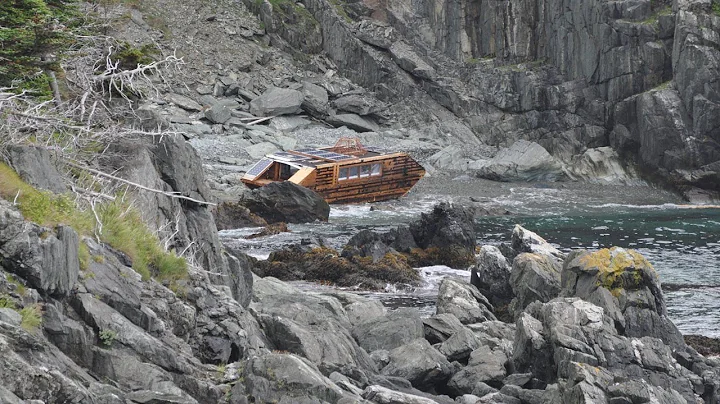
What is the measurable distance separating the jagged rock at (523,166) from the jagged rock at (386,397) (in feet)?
161

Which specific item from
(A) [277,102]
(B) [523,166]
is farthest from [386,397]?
(A) [277,102]

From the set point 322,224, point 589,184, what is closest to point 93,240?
point 322,224

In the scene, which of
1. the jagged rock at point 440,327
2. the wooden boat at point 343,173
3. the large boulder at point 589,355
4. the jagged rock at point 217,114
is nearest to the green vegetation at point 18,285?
the large boulder at point 589,355

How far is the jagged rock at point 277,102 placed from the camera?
225 feet

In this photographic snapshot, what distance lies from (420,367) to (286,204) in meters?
29.3

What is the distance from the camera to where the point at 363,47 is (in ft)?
259

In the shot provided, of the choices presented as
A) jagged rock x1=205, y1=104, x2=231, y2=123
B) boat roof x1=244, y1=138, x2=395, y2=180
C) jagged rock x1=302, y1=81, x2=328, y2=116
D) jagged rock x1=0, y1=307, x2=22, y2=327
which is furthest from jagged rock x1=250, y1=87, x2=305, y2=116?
jagged rock x1=0, y1=307, x2=22, y2=327

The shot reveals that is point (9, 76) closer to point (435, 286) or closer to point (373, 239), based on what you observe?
point (435, 286)

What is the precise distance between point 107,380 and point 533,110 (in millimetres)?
63971

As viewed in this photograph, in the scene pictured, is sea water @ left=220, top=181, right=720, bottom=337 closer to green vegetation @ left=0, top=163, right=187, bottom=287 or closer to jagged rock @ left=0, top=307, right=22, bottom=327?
green vegetation @ left=0, top=163, right=187, bottom=287

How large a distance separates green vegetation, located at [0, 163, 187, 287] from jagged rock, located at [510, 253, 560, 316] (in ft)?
43.1

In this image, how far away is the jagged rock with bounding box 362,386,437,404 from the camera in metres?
14.6

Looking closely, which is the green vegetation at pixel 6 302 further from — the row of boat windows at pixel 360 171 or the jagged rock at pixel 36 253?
the row of boat windows at pixel 360 171

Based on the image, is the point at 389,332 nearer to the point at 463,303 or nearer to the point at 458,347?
the point at 458,347
